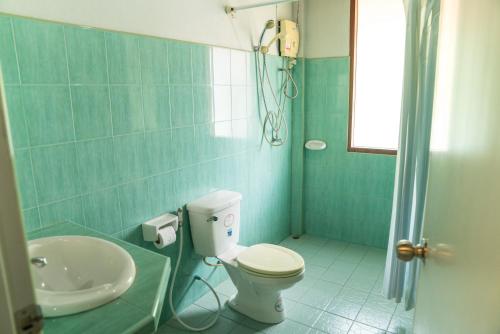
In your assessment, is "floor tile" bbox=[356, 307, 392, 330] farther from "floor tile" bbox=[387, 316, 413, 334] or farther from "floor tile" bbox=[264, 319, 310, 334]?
"floor tile" bbox=[264, 319, 310, 334]

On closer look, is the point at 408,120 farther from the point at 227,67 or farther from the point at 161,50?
the point at 161,50

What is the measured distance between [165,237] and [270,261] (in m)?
0.64

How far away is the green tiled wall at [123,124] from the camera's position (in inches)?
56.3

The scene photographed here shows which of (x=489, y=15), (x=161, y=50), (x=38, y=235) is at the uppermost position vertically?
(x=161, y=50)

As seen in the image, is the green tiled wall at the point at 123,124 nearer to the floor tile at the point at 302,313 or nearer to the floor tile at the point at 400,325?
the floor tile at the point at 302,313

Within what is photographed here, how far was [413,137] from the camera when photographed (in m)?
1.84

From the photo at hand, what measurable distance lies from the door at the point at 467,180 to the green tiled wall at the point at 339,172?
2.34m

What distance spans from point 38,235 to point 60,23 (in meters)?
0.90

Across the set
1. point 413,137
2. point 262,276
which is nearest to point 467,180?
point 413,137

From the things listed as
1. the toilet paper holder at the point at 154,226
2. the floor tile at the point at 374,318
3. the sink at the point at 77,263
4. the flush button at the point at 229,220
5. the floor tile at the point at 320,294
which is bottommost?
the floor tile at the point at 374,318

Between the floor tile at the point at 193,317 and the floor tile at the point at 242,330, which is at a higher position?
the floor tile at the point at 193,317

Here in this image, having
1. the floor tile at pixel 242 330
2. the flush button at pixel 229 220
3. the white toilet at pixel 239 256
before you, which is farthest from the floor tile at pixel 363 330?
the flush button at pixel 229 220

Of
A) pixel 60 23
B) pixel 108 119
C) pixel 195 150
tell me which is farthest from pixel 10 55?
pixel 195 150

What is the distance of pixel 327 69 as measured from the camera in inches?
125
